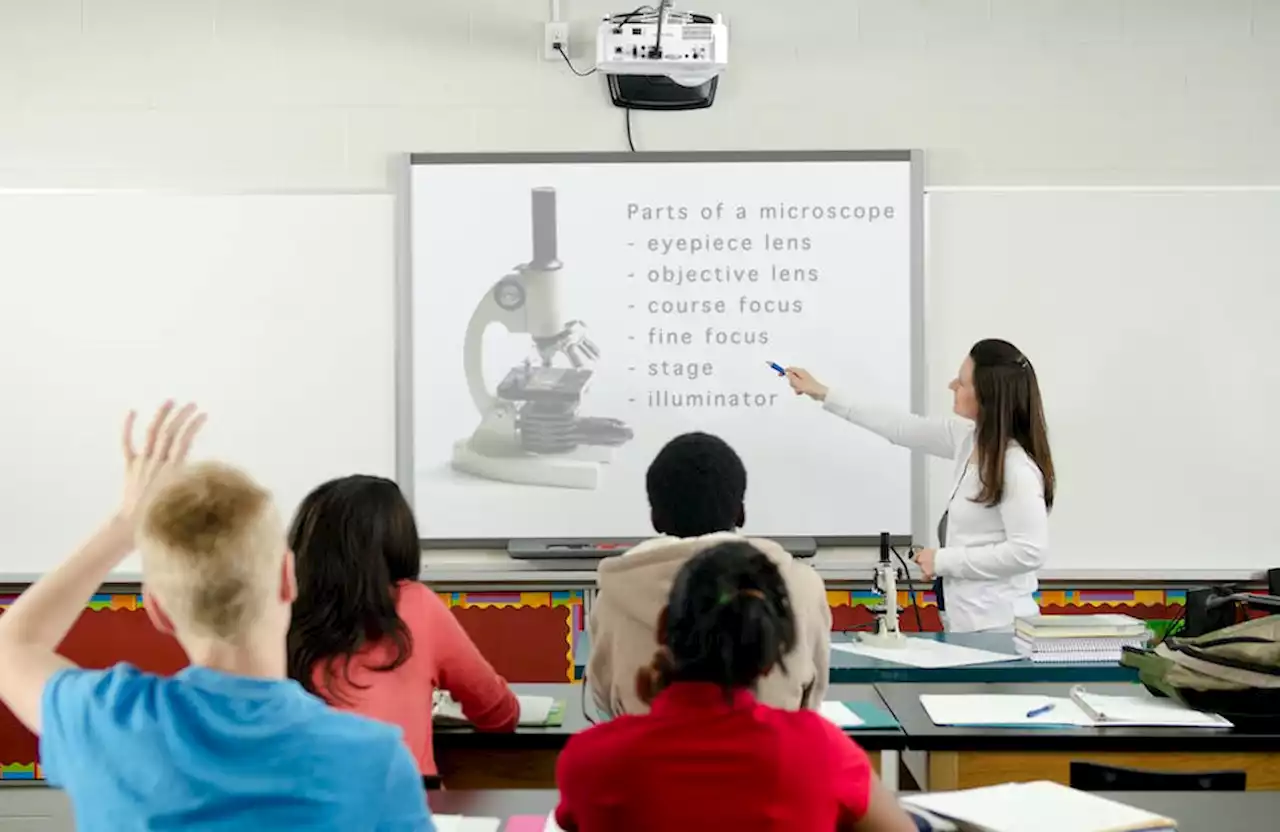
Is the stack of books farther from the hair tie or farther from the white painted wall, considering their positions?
the white painted wall

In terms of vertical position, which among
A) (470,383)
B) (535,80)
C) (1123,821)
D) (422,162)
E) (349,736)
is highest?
(535,80)

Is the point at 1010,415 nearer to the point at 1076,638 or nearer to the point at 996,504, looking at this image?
the point at 996,504

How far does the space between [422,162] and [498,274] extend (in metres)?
0.46

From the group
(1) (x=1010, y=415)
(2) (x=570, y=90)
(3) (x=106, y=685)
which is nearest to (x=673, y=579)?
(3) (x=106, y=685)

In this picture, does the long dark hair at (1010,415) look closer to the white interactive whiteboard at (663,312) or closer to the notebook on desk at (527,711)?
the white interactive whiteboard at (663,312)

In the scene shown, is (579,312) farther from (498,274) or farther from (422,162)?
(422,162)

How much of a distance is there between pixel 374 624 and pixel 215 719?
1.05m

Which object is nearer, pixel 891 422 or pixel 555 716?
pixel 555 716

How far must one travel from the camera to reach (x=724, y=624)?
5.05 ft

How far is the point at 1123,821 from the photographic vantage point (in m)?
1.84

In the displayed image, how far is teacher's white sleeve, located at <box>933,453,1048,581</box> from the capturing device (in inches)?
135

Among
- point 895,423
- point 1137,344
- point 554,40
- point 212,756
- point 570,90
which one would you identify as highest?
point 554,40

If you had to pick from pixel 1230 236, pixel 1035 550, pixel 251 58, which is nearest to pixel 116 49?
pixel 251 58

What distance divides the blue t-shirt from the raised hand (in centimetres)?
22
